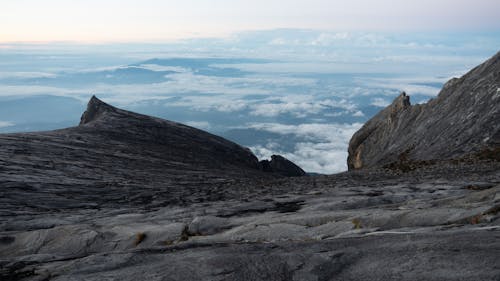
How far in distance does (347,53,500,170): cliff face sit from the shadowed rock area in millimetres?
2981

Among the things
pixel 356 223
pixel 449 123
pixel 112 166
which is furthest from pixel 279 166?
pixel 356 223

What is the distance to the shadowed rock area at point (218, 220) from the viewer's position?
40.5 feet

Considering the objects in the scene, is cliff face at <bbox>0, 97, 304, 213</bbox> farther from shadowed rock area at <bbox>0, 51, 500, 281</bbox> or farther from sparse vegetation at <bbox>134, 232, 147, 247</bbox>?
sparse vegetation at <bbox>134, 232, 147, 247</bbox>

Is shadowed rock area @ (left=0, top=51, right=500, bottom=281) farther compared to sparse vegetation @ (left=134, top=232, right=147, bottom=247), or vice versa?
sparse vegetation @ (left=134, top=232, right=147, bottom=247)

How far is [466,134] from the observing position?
142 feet

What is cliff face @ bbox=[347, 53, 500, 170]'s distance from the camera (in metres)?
42.1

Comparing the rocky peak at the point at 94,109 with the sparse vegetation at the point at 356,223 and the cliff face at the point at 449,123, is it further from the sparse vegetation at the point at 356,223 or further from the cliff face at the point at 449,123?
the sparse vegetation at the point at 356,223

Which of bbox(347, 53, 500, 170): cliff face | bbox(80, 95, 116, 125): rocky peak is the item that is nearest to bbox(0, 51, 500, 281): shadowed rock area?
bbox(347, 53, 500, 170): cliff face

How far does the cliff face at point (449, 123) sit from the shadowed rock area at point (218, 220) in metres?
2.98

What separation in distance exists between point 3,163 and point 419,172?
1234 inches

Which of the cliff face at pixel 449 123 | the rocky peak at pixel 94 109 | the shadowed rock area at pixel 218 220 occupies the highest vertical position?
the rocky peak at pixel 94 109

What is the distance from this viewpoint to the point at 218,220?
2119 cm

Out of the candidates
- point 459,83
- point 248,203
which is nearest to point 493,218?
point 248,203

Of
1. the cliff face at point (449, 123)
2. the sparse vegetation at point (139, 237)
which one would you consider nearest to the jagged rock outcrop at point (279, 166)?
the cliff face at point (449, 123)
